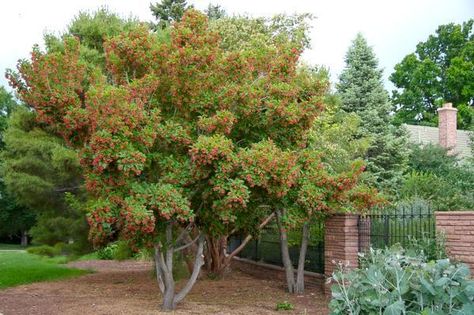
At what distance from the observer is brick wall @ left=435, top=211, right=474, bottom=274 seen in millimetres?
8539

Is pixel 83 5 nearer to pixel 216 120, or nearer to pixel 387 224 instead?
pixel 216 120

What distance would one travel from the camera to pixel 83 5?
17281 mm

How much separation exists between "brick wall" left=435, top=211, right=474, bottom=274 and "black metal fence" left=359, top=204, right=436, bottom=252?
1.73 ft

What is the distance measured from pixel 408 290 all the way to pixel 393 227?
4.66m

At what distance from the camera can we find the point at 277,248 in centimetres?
1502

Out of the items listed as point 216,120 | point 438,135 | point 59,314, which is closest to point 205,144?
point 216,120

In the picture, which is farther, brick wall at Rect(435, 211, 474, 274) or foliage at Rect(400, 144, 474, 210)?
foliage at Rect(400, 144, 474, 210)

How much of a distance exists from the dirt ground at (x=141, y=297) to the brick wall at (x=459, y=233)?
2.37 m

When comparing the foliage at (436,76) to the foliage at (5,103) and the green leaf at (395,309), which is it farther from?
the green leaf at (395,309)

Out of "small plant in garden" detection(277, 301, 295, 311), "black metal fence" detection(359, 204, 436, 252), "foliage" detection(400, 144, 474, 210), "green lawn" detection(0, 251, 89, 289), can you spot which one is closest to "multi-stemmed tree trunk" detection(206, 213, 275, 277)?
"black metal fence" detection(359, 204, 436, 252)

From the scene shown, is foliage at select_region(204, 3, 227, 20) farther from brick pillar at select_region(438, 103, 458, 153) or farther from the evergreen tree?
brick pillar at select_region(438, 103, 458, 153)

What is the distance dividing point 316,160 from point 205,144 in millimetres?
2684

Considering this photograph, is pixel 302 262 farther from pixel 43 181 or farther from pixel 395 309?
pixel 43 181

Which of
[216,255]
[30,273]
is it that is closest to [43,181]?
[30,273]
